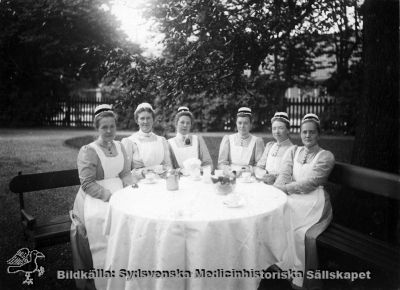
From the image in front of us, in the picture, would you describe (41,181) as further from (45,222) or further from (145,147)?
(145,147)

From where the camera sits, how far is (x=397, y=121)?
4.56 metres

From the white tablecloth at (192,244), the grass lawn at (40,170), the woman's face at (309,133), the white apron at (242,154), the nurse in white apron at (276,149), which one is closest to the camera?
the white tablecloth at (192,244)

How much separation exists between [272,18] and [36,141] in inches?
373

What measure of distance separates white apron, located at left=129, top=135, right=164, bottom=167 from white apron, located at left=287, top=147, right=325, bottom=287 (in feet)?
5.80

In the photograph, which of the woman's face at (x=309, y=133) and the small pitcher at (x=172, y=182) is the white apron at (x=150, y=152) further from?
the woman's face at (x=309, y=133)

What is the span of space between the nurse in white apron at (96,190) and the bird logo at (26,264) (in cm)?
41

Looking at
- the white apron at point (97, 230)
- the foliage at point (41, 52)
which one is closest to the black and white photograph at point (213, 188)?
the white apron at point (97, 230)

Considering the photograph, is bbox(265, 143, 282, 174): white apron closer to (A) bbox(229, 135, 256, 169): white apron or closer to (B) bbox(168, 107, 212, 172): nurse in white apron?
(A) bbox(229, 135, 256, 169): white apron

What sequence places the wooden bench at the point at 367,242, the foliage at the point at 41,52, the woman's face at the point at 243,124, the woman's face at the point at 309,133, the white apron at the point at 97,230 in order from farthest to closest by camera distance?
the foliage at the point at 41,52 < the woman's face at the point at 243,124 < the woman's face at the point at 309,133 < the white apron at the point at 97,230 < the wooden bench at the point at 367,242

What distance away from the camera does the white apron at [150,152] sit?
4.73 meters

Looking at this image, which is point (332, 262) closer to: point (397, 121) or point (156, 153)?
point (397, 121)

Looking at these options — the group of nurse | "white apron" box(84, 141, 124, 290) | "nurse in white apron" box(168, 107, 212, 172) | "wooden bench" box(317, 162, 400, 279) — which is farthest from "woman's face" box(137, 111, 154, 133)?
"wooden bench" box(317, 162, 400, 279)

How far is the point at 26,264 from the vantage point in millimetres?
3721

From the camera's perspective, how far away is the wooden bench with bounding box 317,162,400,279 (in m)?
3.11
